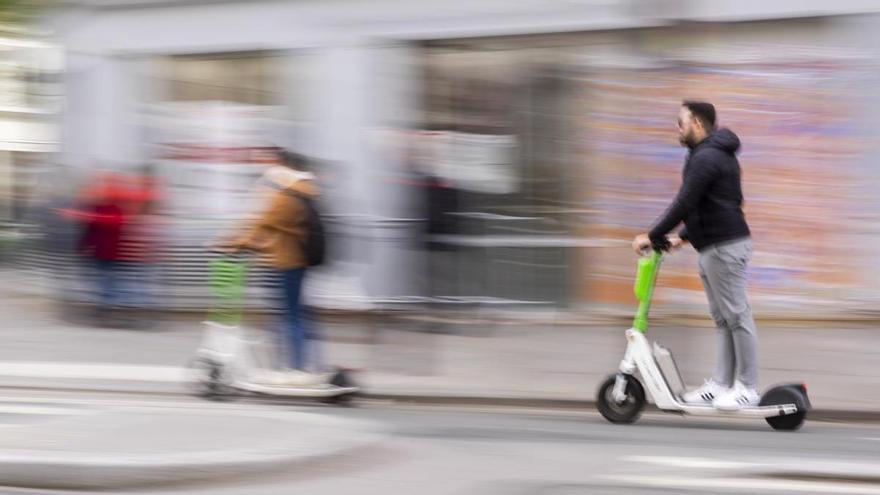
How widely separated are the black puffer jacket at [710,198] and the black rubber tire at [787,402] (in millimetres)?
853

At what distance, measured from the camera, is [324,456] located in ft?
21.5

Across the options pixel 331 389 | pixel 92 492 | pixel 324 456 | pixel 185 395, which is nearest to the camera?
pixel 92 492

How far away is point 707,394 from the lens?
27.4 feet

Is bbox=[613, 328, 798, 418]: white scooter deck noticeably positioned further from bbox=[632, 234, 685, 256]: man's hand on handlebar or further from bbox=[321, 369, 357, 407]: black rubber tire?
bbox=[321, 369, 357, 407]: black rubber tire

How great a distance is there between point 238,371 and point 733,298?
10.5 feet

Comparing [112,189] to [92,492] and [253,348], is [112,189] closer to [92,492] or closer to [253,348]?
[253,348]

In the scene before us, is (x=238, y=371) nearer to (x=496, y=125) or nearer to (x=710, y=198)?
(x=710, y=198)

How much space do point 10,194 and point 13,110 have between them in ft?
11.3

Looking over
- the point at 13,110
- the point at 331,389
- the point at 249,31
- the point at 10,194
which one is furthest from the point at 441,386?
the point at 13,110

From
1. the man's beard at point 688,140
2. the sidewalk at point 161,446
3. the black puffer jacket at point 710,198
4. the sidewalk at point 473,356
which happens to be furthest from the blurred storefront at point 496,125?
the sidewalk at point 161,446

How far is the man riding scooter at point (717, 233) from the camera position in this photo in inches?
322

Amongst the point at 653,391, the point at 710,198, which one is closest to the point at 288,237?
the point at 653,391

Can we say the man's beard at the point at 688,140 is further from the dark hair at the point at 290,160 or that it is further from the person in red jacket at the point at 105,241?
the person in red jacket at the point at 105,241

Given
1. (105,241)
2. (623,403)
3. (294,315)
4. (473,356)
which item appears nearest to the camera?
(623,403)
